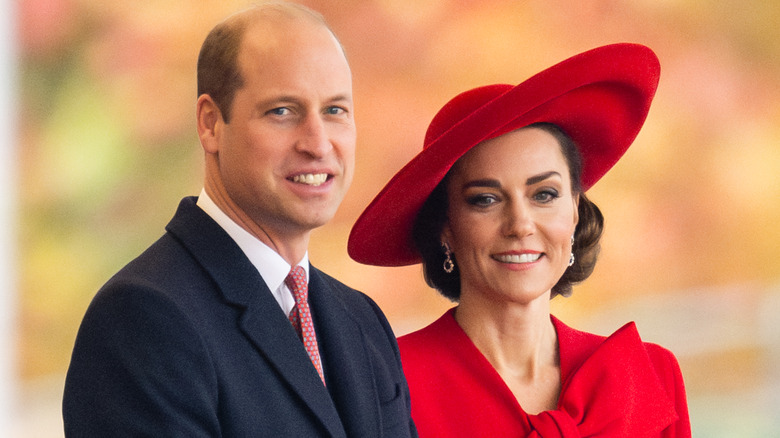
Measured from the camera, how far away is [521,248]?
6.39 feet

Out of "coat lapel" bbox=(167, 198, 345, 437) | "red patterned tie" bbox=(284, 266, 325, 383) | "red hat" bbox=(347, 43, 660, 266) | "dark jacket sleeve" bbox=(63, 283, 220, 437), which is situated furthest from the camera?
"red hat" bbox=(347, 43, 660, 266)

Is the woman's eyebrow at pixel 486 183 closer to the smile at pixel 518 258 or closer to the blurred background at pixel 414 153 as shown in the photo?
the smile at pixel 518 258

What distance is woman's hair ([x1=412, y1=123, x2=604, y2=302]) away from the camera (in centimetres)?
206

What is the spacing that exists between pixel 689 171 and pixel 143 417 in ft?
9.16

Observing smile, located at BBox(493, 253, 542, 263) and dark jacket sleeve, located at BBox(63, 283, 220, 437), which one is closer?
dark jacket sleeve, located at BBox(63, 283, 220, 437)

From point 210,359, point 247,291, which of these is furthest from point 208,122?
point 210,359

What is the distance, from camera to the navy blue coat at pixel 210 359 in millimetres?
1229

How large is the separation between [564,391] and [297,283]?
29.3 inches

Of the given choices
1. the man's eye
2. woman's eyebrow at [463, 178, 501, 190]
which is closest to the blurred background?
woman's eyebrow at [463, 178, 501, 190]

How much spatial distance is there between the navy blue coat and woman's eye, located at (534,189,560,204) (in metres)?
0.52

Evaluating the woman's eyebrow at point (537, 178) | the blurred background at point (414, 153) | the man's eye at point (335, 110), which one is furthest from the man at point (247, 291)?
the blurred background at point (414, 153)

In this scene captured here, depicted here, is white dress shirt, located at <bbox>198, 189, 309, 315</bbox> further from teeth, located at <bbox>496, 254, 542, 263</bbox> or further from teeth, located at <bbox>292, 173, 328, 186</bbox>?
teeth, located at <bbox>496, 254, 542, 263</bbox>

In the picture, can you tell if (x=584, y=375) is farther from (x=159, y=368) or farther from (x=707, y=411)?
(x=707, y=411)

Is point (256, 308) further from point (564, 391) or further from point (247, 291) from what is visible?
point (564, 391)
